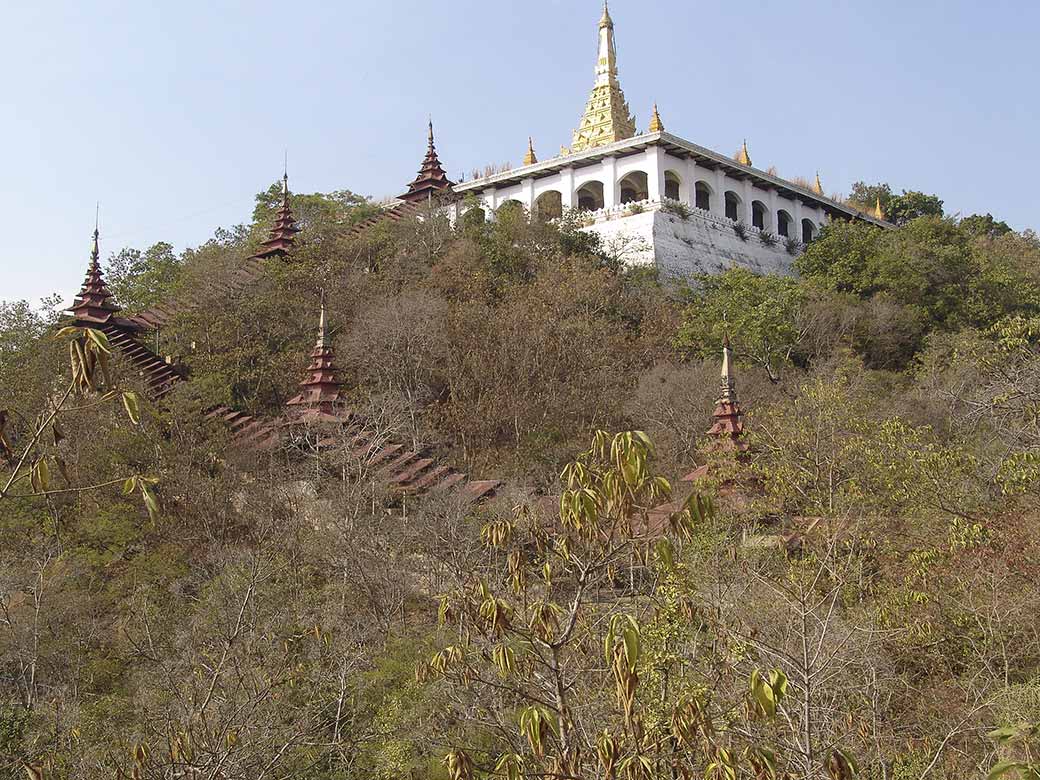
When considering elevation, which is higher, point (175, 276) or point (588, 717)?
point (175, 276)

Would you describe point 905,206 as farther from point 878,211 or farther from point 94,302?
point 94,302

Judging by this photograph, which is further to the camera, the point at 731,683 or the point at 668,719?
the point at 731,683

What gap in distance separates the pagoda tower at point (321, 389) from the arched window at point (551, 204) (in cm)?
1119

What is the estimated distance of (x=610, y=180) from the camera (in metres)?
32.6

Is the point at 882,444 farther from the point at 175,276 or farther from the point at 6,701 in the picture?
the point at 175,276

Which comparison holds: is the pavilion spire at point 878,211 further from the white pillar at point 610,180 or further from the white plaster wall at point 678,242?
the white pillar at point 610,180

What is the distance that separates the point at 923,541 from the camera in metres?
13.1

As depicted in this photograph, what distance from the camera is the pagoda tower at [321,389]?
2061cm

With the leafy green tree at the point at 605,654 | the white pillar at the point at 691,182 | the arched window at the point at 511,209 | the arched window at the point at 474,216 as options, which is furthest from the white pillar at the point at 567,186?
the leafy green tree at the point at 605,654

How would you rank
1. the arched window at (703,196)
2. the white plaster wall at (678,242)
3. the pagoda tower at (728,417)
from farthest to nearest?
the arched window at (703,196) → the white plaster wall at (678,242) → the pagoda tower at (728,417)

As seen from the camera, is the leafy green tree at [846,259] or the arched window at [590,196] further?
the arched window at [590,196]

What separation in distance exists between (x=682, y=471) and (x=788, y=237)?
58.4ft

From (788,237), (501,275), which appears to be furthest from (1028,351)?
(788,237)

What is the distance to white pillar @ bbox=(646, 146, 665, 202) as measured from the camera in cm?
3141
